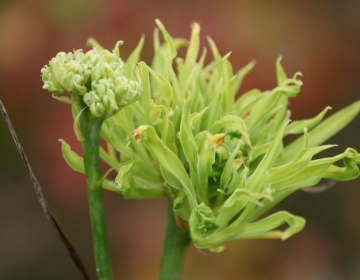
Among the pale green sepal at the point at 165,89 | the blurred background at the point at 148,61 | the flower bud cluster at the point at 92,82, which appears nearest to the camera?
the flower bud cluster at the point at 92,82

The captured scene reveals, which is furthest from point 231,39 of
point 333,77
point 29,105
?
point 29,105

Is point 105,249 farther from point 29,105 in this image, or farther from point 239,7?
point 239,7

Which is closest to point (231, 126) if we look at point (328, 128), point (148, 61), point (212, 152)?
point (212, 152)

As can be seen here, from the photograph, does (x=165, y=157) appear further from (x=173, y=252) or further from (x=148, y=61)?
(x=148, y=61)

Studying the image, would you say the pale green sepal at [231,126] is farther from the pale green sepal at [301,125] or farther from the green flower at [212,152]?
the pale green sepal at [301,125]

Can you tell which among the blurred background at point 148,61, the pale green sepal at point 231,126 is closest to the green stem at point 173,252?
the pale green sepal at point 231,126

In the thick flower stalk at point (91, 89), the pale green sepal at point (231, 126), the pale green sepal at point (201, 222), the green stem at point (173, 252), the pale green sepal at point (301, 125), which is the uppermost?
the thick flower stalk at point (91, 89)

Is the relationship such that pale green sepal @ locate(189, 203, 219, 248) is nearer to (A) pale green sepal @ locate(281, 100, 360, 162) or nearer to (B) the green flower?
(B) the green flower
